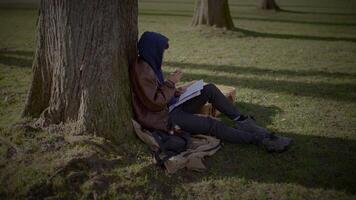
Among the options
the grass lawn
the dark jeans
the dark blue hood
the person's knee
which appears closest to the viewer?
the grass lawn

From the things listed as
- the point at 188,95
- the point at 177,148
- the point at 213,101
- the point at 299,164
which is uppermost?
the point at 188,95

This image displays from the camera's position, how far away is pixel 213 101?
527 centimetres

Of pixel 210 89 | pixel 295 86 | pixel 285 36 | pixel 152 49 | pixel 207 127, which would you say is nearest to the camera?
pixel 152 49

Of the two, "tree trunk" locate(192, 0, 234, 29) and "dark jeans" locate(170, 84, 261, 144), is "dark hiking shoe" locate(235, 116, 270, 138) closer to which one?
"dark jeans" locate(170, 84, 261, 144)

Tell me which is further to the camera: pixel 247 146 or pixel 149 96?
pixel 247 146

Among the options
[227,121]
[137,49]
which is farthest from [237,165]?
[137,49]

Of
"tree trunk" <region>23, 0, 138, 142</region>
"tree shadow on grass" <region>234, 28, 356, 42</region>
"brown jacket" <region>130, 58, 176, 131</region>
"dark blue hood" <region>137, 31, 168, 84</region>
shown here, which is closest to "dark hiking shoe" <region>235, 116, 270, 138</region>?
"brown jacket" <region>130, 58, 176, 131</region>

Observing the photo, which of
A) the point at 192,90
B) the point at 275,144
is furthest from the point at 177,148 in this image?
the point at 275,144

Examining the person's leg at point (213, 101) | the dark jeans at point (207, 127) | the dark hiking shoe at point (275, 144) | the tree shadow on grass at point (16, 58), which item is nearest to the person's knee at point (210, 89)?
the person's leg at point (213, 101)

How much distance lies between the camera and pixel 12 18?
1673 centimetres

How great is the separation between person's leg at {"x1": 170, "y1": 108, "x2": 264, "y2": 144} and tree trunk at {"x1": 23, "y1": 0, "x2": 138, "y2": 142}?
70 centimetres

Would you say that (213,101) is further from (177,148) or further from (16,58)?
(16,58)

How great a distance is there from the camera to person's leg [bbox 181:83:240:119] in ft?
17.1

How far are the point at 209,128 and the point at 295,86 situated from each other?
11.3 feet
